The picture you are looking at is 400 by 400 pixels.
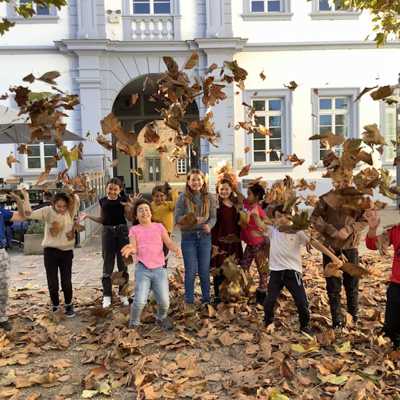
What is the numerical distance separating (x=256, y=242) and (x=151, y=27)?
10.8 meters

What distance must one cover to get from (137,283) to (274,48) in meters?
11.7

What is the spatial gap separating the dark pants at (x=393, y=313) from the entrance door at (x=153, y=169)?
3765 centimetres

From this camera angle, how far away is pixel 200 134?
Answer: 5.21 metres

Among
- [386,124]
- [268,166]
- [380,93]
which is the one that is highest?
[386,124]

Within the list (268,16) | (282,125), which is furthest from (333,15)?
(282,125)

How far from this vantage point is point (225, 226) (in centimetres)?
549

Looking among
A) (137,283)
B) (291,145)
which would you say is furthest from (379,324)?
(291,145)

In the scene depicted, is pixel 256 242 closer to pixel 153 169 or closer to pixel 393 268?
pixel 393 268

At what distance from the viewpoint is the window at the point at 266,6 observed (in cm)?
1505

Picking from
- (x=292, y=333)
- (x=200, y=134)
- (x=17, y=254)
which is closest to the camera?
(x=292, y=333)

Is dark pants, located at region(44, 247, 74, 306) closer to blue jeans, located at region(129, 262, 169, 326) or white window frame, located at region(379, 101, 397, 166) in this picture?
blue jeans, located at region(129, 262, 169, 326)

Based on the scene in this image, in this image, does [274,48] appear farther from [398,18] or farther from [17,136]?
[17,136]

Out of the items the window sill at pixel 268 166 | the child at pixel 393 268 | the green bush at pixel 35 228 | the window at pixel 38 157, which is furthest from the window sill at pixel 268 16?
the child at pixel 393 268

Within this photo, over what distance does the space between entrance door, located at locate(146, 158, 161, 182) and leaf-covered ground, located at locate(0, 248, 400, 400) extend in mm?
36095
